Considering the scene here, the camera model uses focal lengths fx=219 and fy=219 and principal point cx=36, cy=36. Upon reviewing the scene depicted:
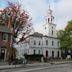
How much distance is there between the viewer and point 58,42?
82625mm

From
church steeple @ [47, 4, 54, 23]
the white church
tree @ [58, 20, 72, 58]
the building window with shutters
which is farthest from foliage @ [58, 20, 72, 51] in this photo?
the building window with shutters

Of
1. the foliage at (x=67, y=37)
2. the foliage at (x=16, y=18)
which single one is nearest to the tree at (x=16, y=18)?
the foliage at (x=16, y=18)

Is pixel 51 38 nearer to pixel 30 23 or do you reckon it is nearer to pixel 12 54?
pixel 30 23

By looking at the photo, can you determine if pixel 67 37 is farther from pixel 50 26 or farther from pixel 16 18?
pixel 16 18

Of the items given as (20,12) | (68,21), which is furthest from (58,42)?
(20,12)

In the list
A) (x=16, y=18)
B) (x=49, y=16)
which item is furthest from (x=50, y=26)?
(x=16, y=18)

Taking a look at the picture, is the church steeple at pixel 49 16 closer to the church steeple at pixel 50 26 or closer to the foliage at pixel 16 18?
the church steeple at pixel 50 26

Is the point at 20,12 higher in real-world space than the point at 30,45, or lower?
higher

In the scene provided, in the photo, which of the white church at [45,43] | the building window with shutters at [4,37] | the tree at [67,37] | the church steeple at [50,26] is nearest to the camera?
the building window with shutters at [4,37]

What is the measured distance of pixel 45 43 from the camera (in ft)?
257

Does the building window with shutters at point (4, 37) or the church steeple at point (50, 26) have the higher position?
the church steeple at point (50, 26)

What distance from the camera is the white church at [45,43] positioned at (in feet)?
240

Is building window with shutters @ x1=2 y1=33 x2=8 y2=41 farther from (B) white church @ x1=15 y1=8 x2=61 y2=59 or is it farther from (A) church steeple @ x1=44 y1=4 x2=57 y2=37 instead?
(A) church steeple @ x1=44 y1=4 x2=57 y2=37

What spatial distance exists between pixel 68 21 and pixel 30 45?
15274mm
